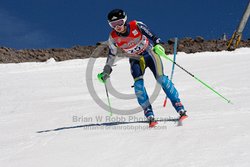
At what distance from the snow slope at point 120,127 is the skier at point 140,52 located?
0.45 m

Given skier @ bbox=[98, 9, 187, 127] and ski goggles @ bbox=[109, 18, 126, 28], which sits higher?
ski goggles @ bbox=[109, 18, 126, 28]

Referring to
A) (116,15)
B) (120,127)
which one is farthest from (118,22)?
(120,127)

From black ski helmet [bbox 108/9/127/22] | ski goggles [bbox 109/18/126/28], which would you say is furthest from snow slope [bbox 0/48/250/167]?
black ski helmet [bbox 108/9/127/22]

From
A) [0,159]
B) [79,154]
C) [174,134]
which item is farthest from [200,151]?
[0,159]

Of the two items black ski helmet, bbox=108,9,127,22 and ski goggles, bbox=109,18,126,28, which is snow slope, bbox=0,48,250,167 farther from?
black ski helmet, bbox=108,9,127,22

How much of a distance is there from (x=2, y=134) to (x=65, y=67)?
1116cm

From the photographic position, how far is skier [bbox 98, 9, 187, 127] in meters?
6.50

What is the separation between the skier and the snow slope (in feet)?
1.47

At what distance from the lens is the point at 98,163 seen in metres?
4.25

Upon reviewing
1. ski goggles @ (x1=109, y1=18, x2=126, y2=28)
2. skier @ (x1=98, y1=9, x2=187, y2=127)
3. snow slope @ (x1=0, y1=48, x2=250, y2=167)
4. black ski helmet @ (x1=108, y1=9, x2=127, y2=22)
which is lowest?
snow slope @ (x1=0, y1=48, x2=250, y2=167)

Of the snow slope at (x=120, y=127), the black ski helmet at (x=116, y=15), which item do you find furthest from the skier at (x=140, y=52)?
the snow slope at (x=120, y=127)

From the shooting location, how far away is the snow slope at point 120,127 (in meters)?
4.24

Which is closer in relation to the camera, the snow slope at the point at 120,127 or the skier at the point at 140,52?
the snow slope at the point at 120,127

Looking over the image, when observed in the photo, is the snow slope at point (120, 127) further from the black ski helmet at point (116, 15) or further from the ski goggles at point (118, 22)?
the black ski helmet at point (116, 15)
